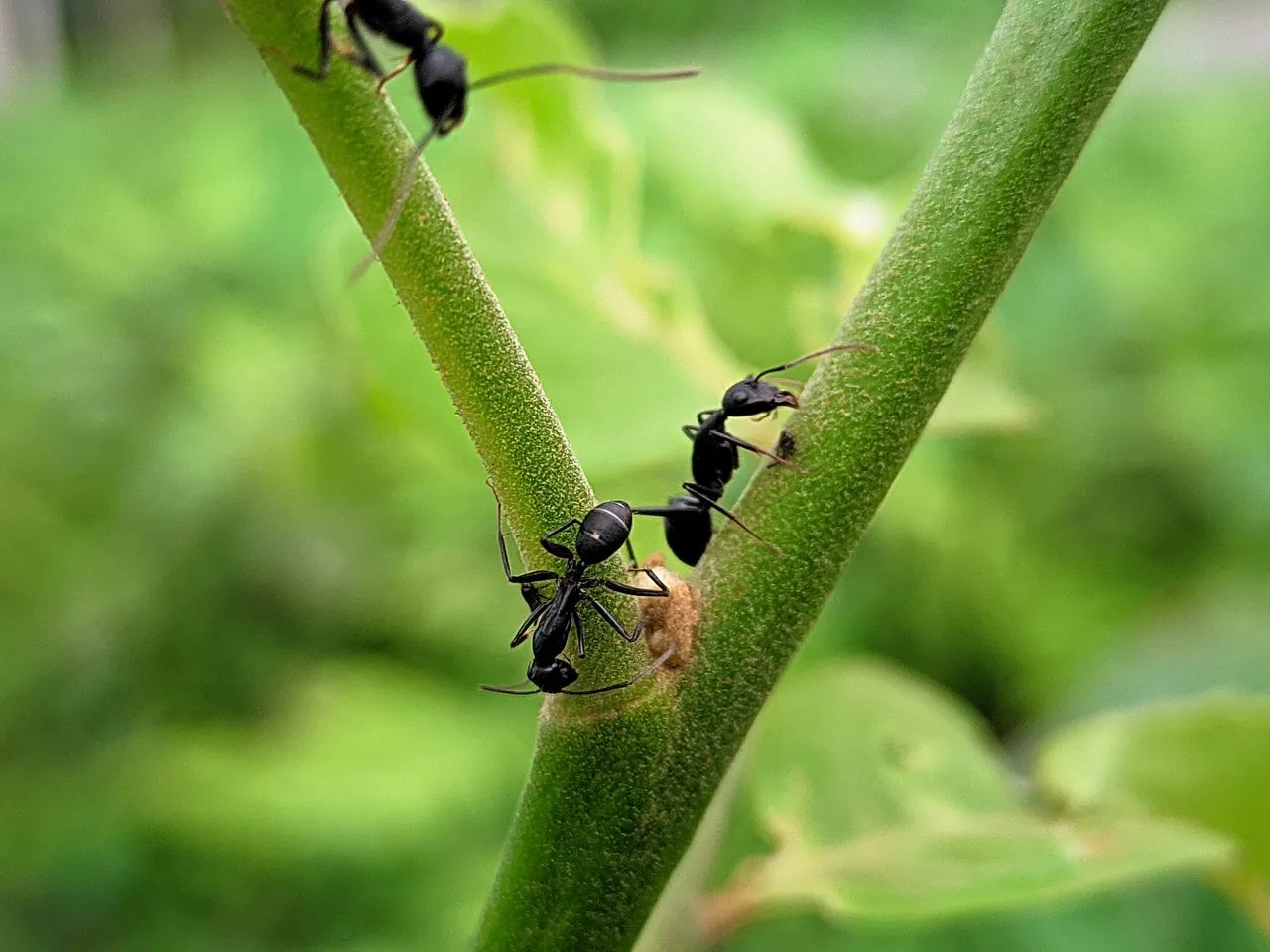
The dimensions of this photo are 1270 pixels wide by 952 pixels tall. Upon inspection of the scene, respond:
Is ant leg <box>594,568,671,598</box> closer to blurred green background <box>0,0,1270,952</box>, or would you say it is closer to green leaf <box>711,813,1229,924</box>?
green leaf <box>711,813,1229,924</box>

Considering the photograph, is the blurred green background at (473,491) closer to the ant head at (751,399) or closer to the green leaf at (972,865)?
the ant head at (751,399)

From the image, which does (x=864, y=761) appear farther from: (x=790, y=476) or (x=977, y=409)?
(x=790, y=476)

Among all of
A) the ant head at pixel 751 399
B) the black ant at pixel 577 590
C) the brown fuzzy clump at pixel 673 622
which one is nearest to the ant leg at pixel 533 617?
the black ant at pixel 577 590

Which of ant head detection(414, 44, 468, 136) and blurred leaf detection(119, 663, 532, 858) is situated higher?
ant head detection(414, 44, 468, 136)

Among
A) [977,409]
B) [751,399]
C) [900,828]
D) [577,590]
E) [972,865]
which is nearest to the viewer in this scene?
[577,590]

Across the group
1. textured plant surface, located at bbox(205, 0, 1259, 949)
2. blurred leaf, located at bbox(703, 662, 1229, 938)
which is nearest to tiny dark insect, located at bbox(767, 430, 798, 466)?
textured plant surface, located at bbox(205, 0, 1259, 949)

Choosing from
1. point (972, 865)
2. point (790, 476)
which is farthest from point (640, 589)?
point (972, 865)

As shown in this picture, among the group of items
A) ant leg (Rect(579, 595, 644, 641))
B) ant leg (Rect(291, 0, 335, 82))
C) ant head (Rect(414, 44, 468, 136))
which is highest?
ant leg (Rect(291, 0, 335, 82))

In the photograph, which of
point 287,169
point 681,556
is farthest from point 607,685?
point 287,169
